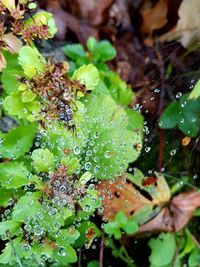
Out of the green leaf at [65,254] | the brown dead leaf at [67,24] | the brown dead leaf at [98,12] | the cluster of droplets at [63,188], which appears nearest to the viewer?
the cluster of droplets at [63,188]

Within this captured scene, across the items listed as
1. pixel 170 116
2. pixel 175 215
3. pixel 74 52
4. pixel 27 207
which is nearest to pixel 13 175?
pixel 27 207

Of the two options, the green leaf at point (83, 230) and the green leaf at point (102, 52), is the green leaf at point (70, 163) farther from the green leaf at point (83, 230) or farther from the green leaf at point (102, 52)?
the green leaf at point (102, 52)

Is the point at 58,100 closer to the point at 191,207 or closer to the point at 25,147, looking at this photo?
the point at 25,147

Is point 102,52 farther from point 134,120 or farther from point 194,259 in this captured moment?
point 194,259

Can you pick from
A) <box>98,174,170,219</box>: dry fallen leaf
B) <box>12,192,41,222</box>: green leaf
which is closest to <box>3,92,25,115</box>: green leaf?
<box>12,192,41,222</box>: green leaf

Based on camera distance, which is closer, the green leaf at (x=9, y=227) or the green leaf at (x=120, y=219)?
the green leaf at (x=9, y=227)

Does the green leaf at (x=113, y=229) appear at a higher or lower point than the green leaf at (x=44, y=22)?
lower

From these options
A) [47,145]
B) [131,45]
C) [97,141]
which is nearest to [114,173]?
[97,141]

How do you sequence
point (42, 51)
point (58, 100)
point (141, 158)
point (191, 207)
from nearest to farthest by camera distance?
1. point (58, 100)
2. point (141, 158)
3. point (191, 207)
4. point (42, 51)

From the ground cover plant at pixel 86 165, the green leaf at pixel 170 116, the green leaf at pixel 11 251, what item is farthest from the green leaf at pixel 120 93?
the green leaf at pixel 11 251
